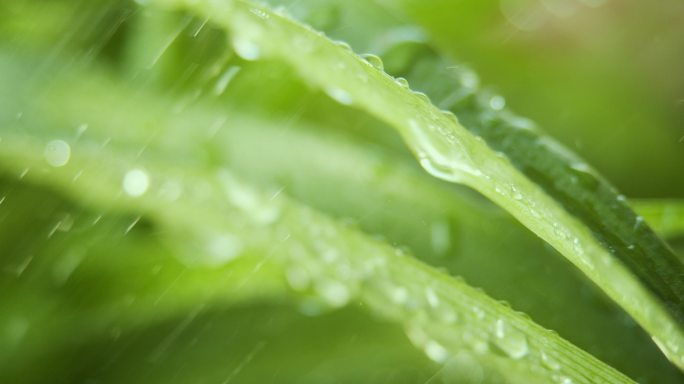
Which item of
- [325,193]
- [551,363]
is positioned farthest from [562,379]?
[325,193]

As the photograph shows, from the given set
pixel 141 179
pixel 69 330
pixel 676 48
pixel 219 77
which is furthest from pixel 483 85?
pixel 69 330

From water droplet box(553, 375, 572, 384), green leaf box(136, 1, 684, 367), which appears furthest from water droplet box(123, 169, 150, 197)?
water droplet box(553, 375, 572, 384)

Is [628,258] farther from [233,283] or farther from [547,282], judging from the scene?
[233,283]

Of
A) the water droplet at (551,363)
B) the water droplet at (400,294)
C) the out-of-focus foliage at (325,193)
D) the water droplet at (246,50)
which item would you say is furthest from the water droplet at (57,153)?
the water droplet at (551,363)

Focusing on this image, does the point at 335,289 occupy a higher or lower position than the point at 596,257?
lower

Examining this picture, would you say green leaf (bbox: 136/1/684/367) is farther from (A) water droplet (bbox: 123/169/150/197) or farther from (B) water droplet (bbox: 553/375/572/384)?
(A) water droplet (bbox: 123/169/150/197)

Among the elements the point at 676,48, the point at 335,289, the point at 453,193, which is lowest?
the point at 335,289
